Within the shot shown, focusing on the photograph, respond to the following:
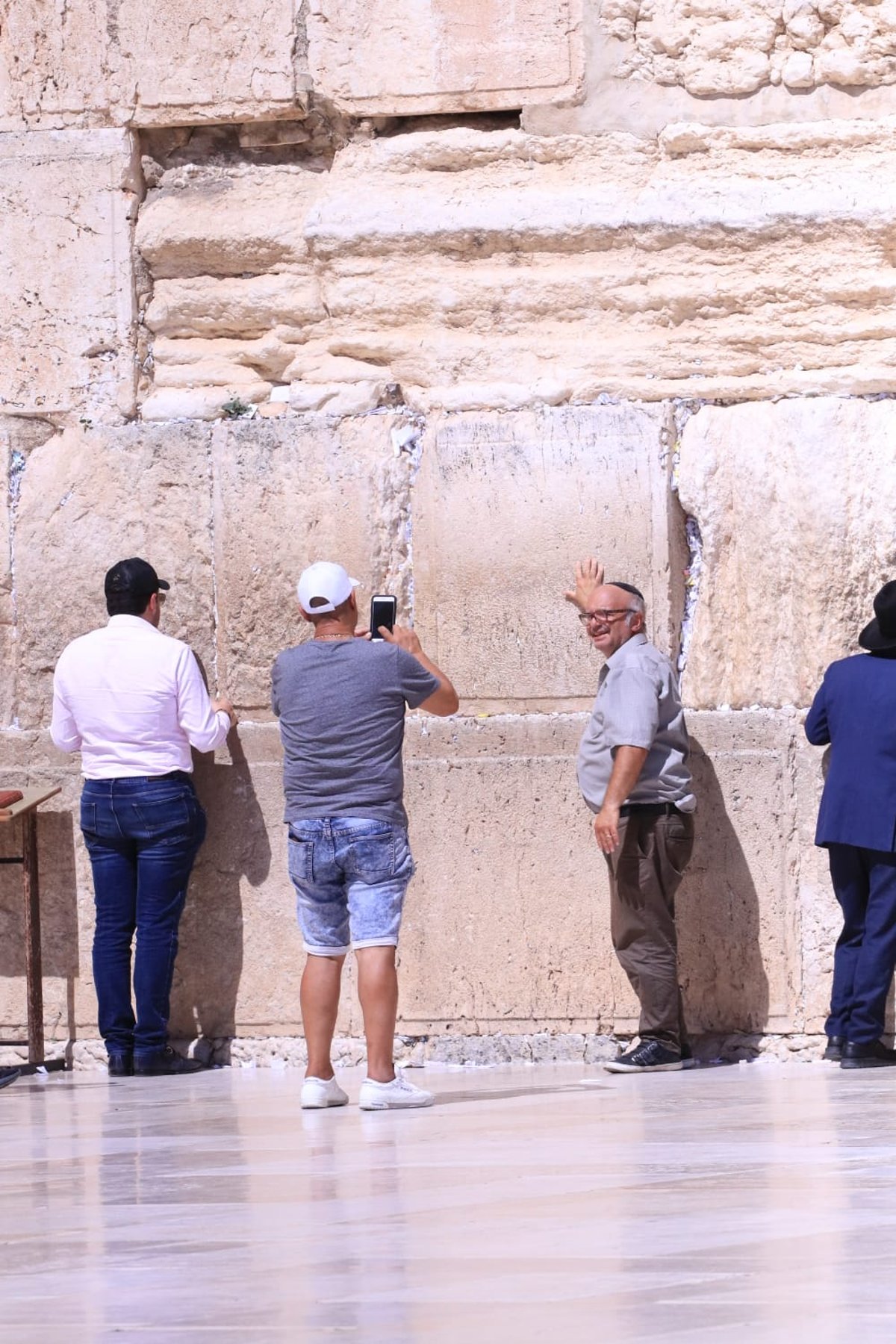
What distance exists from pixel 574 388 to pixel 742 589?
101cm

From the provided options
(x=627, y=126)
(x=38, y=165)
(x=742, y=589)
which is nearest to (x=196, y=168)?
(x=38, y=165)

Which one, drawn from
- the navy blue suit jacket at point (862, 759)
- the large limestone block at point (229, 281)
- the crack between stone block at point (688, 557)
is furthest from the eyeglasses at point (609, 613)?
the large limestone block at point (229, 281)

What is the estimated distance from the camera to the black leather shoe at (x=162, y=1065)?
7.84 meters

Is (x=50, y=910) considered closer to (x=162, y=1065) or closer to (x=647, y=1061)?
(x=162, y=1065)

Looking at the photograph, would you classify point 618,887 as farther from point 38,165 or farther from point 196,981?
point 38,165

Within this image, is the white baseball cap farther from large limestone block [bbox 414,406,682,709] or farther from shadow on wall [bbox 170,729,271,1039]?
shadow on wall [bbox 170,729,271,1039]

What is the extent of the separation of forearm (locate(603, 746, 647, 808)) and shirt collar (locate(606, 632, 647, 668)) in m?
0.35

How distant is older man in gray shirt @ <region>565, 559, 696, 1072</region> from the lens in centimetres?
744

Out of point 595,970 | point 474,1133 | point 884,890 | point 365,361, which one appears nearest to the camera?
point 474,1133

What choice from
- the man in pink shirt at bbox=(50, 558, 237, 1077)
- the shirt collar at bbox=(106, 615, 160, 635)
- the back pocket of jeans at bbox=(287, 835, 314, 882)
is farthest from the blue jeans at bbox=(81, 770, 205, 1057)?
the back pocket of jeans at bbox=(287, 835, 314, 882)

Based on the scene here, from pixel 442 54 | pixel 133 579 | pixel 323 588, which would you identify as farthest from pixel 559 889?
Answer: pixel 442 54

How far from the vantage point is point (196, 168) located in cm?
869

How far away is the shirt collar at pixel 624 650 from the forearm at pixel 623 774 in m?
0.35

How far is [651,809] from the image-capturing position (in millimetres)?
7523
